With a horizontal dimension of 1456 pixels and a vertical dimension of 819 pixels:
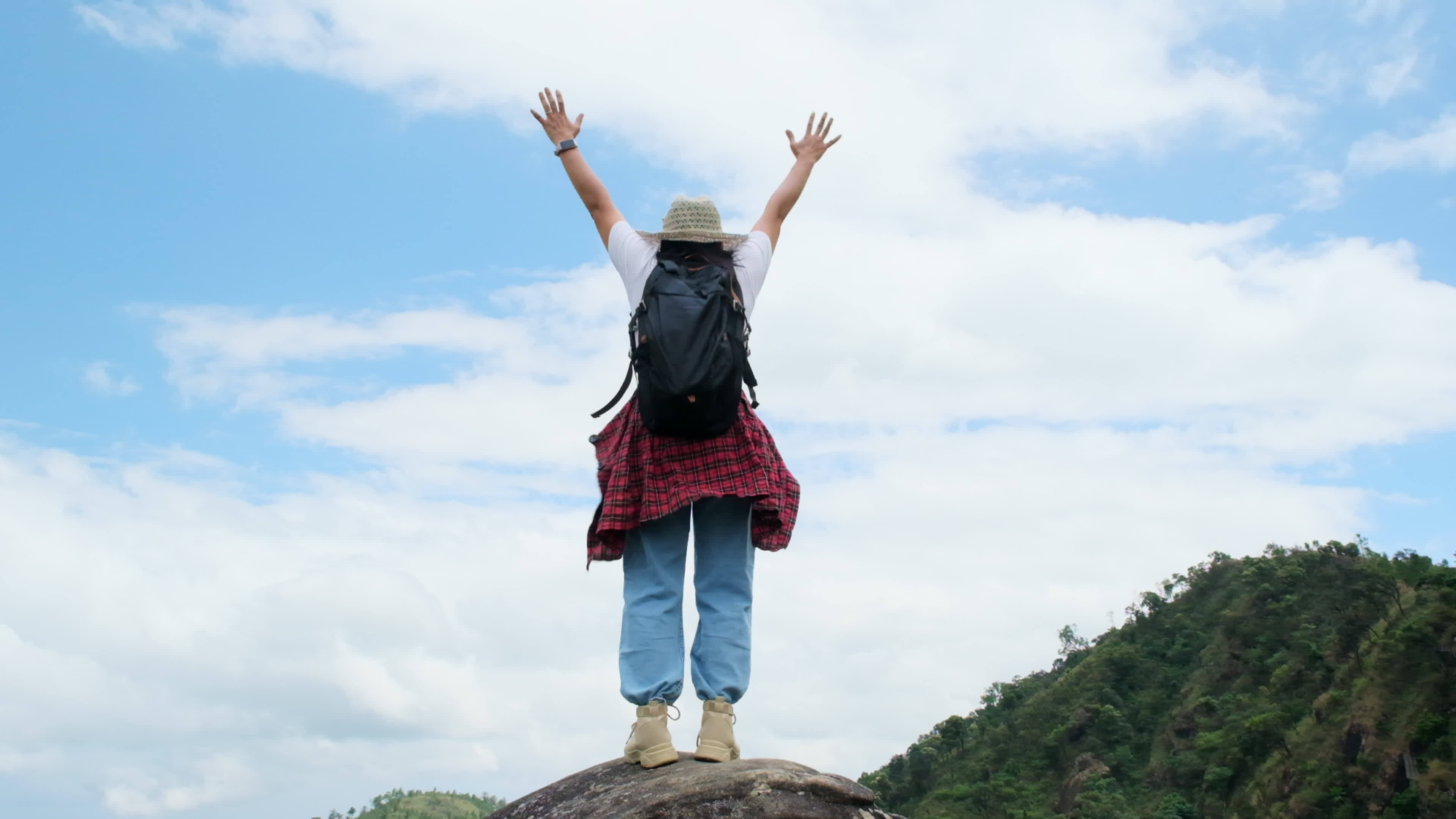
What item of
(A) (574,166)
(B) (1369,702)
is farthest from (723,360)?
(B) (1369,702)

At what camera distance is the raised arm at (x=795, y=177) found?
20.1 ft

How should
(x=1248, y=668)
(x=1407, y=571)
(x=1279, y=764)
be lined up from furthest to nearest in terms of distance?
(x=1248, y=668) < (x=1407, y=571) < (x=1279, y=764)

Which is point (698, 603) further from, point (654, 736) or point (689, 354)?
point (689, 354)

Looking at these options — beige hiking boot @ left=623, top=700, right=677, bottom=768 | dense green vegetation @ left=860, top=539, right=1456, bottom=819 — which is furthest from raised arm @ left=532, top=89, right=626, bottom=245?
dense green vegetation @ left=860, top=539, right=1456, bottom=819

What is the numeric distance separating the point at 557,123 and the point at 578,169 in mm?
282

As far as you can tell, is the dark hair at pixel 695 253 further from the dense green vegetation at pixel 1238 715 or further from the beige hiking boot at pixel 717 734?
the dense green vegetation at pixel 1238 715

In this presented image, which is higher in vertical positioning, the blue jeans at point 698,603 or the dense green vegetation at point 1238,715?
the dense green vegetation at point 1238,715

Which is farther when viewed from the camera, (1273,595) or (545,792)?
(1273,595)

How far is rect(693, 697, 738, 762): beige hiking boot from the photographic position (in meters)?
5.21

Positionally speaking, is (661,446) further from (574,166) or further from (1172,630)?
(1172,630)

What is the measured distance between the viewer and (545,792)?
5.65 meters

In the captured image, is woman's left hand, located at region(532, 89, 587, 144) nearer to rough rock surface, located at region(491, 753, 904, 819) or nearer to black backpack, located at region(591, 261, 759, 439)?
black backpack, located at region(591, 261, 759, 439)

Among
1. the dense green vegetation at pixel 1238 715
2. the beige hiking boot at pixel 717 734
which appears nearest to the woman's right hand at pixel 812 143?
the beige hiking boot at pixel 717 734

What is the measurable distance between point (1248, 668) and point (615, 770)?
7873 cm
